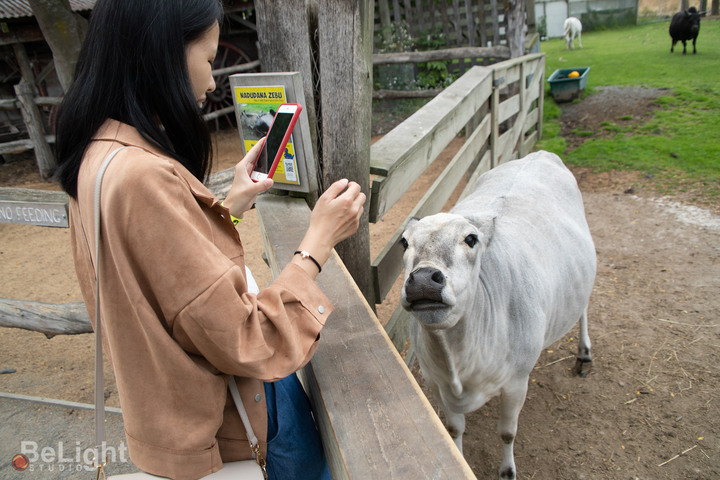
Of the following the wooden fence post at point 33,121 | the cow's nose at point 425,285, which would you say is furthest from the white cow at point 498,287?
the wooden fence post at point 33,121

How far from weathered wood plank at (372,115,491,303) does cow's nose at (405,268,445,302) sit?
699mm

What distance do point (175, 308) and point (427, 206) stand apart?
2.30m

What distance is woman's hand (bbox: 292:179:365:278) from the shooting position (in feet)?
4.08

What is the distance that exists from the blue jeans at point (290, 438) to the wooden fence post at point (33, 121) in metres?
8.43

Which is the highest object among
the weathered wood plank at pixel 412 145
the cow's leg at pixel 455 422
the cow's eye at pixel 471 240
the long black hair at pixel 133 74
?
the long black hair at pixel 133 74

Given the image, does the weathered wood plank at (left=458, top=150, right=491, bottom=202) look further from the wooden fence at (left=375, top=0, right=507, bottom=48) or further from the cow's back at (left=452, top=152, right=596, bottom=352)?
the wooden fence at (left=375, top=0, right=507, bottom=48)

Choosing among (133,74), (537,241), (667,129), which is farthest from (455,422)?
(667,129)

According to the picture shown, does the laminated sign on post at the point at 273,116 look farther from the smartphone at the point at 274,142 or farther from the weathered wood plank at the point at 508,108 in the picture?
the weathered wood plank at the point at 508,108

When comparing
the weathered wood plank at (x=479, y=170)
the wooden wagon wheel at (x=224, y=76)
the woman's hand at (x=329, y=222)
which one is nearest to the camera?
the woman's hand at (x=329, y=222)

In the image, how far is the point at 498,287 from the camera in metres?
2.25

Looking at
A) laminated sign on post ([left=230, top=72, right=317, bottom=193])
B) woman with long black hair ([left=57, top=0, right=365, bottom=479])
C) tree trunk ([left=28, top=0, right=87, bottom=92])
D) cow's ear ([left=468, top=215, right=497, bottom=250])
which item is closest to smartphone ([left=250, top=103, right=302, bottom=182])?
laminated sign on post ([left=230, top=72, right=317, bottom=193])

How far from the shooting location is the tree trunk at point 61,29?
481 cm

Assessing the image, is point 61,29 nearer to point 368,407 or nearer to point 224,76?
point 224,76

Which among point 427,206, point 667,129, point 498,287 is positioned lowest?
point 667,129
